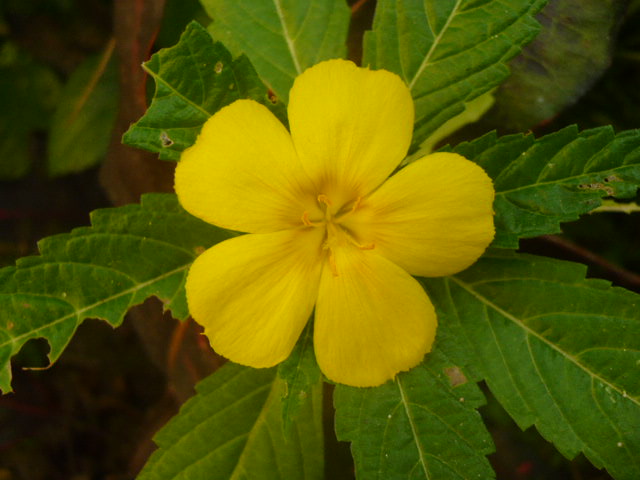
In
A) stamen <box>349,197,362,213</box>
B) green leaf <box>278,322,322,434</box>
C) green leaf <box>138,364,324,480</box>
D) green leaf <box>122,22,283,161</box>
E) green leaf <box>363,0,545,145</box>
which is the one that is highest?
green leaf <box>122,22,283,161</box>

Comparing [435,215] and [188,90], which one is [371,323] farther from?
[188,90]

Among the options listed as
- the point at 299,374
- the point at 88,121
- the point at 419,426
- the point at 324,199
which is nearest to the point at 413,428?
the point at 419,426

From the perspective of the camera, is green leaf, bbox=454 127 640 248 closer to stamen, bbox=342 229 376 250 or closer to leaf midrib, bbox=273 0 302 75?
stamen, bbox=342 229 376 250

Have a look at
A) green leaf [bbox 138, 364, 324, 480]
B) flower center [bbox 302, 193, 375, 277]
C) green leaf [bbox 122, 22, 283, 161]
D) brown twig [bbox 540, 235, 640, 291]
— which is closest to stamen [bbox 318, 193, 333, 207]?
flower center [bbox 302, 193, 375, 277]

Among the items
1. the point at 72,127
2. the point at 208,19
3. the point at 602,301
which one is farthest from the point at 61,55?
the point at 602,301

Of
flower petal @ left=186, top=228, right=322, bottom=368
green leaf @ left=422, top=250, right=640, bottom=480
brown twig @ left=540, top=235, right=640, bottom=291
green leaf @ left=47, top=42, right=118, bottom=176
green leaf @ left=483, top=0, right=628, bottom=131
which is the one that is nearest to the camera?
flower petal @ left=186, top=228, right=322, bottom=368
